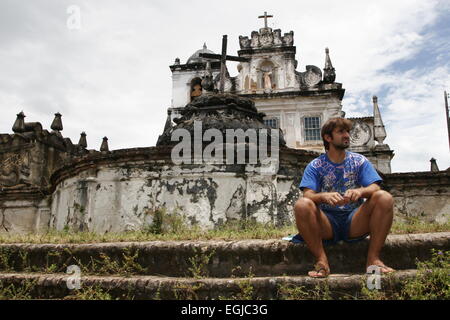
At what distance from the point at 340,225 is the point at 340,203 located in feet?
0.95

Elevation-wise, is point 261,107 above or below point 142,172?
above

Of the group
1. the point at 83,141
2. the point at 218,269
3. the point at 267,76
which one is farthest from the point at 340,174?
the point at 267,76

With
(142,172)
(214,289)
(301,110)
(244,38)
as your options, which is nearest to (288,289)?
(214,289)

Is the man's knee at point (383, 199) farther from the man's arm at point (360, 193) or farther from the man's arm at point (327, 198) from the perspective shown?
the man's arm at point (327, 198)

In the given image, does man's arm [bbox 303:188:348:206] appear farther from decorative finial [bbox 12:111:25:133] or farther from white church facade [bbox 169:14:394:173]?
white church facade [bbox 169:14:394:173]

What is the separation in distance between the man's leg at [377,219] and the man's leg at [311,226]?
329 millimetres

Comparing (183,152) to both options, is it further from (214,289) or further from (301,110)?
(301,110)

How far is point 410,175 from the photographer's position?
26.9 feet

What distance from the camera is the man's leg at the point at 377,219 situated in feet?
9.50

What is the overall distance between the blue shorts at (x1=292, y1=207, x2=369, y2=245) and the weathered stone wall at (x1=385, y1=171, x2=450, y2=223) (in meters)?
5.59

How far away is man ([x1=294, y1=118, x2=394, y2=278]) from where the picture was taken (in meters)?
2.93

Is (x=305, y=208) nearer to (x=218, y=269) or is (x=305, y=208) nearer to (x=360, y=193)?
(x=360, y=193)

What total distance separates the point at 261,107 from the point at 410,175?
17.3 meters
